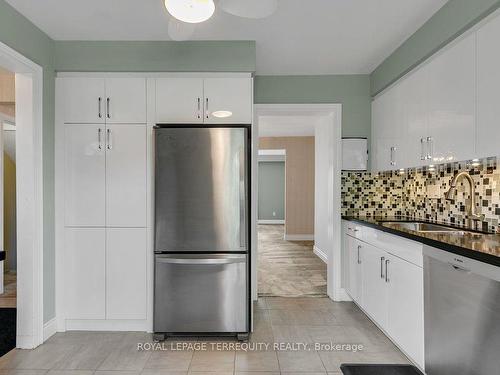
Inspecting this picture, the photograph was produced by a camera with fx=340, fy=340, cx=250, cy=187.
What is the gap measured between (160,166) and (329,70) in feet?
7.03

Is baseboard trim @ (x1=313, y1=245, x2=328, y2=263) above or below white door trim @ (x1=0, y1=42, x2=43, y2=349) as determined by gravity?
below

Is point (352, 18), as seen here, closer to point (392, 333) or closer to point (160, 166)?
point (160, 166)

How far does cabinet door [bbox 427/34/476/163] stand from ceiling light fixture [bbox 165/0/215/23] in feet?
5.38

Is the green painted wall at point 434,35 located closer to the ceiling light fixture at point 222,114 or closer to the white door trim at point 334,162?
the white door trim at point 334,162

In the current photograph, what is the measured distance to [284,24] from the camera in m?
2.68

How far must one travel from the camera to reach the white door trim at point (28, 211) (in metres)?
2.69

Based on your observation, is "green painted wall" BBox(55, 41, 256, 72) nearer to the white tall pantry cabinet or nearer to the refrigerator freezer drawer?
the white tall pantry cabinet

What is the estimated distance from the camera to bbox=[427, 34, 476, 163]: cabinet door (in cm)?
213

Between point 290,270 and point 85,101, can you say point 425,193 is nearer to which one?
point 290,270

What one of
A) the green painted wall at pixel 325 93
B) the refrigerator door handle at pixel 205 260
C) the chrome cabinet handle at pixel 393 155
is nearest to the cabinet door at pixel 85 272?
the refrigerator door handle at pixel 205 260

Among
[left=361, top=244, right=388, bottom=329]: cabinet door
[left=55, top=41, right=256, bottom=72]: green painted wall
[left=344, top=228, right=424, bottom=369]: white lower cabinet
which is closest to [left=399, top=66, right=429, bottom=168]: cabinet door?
[left=344, top=228, right=424, bottom=369]: white lower cabinet

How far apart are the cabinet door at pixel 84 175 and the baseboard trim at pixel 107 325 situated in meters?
0.86

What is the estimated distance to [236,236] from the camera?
2.74 metres

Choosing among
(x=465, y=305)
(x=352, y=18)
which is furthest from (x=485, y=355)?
(x=352, y=18)
